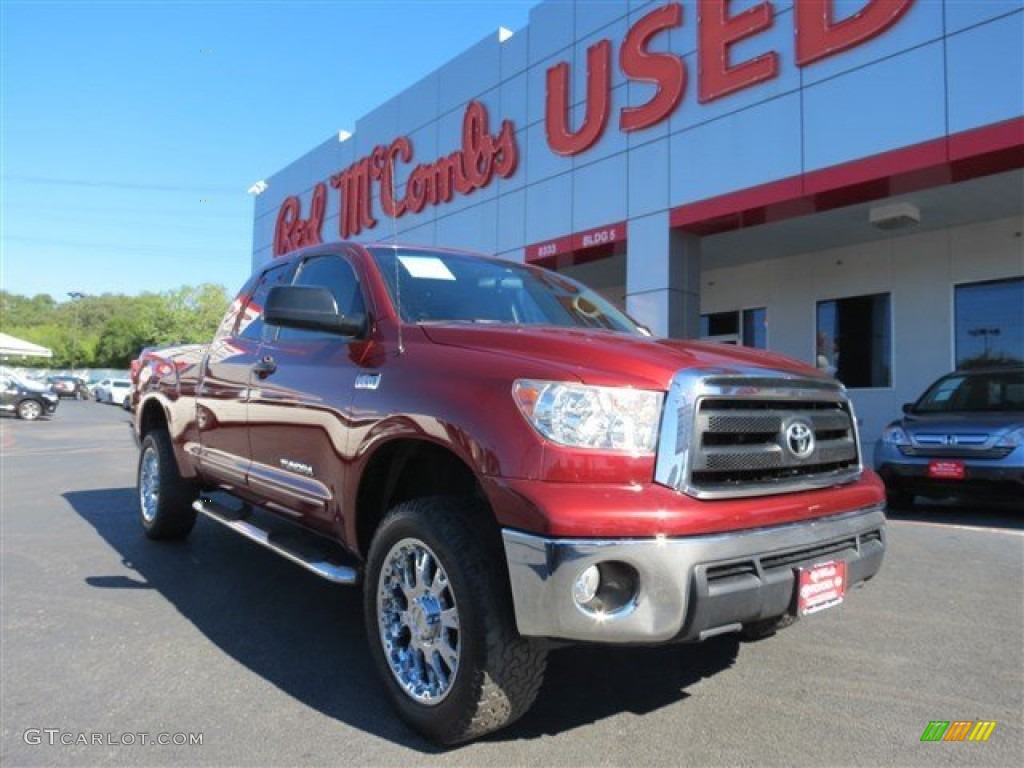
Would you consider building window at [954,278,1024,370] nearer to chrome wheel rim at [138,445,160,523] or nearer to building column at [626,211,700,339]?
building column at [626,211,700,339]

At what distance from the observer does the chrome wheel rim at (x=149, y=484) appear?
19.3ft

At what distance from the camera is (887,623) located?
4.21 meters

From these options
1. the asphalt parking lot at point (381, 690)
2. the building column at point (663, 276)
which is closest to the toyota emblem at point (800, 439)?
the asphalt parking lot at point (381, 690)

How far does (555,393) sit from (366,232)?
60.4 feet

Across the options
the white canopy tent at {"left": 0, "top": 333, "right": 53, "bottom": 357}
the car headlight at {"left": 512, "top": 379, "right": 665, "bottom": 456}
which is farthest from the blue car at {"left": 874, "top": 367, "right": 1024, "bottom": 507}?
the white canopy tent at {"left": 0, "top": 333, "right": 53, "bottom": 357}

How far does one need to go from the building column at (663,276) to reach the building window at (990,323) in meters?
4.25

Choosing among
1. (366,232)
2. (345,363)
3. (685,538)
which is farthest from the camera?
(366,232)

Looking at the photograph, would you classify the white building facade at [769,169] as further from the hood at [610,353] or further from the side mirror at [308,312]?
the side mirror at [308,312]

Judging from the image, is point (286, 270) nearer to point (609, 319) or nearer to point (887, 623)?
point (609, 319)

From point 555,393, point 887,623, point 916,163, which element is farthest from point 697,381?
point 916,163

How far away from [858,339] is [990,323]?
212cm

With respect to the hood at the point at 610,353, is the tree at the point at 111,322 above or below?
above

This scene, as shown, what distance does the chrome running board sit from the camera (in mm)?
3303

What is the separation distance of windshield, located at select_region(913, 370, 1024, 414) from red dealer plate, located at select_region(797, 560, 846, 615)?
20.9 feet
